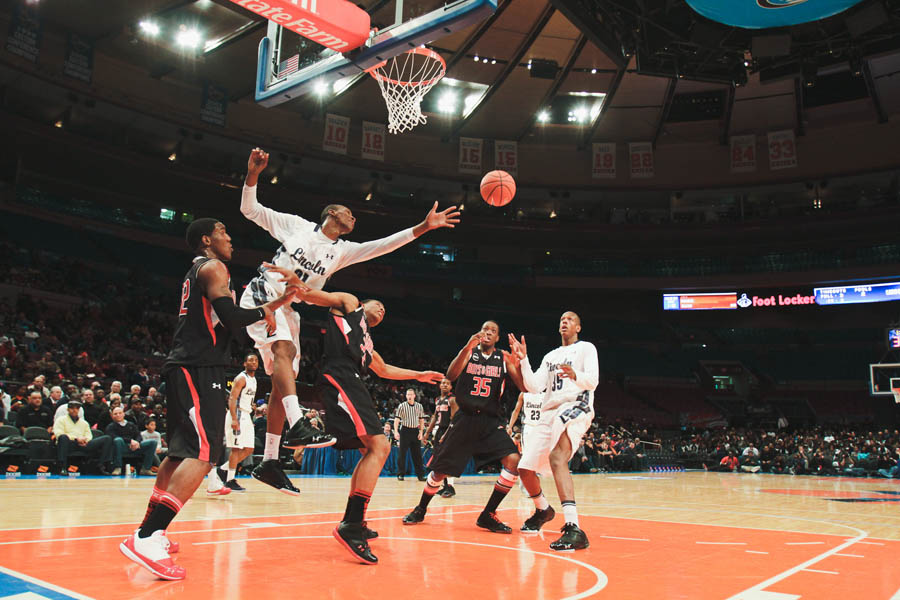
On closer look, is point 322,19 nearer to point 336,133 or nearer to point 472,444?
point 472,444

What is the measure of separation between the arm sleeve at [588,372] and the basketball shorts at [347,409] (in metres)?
1.95

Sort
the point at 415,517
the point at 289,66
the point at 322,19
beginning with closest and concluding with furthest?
1. the point at 415,517
2. the point at 322,19
3. the point at 289,66

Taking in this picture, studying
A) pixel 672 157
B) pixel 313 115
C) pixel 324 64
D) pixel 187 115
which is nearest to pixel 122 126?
pixel 187 115

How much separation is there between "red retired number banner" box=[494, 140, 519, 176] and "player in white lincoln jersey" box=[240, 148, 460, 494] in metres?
25.9

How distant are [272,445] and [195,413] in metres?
1.26

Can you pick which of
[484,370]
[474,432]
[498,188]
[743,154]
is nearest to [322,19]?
[498,188]

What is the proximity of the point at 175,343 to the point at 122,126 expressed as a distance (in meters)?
26.0

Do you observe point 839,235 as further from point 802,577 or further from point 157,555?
point 157,555

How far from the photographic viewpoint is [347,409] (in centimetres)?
506

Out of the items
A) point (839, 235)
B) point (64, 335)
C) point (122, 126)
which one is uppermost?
point (122, 126)

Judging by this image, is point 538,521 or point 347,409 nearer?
point 347,409

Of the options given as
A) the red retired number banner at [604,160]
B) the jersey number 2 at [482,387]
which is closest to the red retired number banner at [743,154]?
the red retired number banner at [604,160]

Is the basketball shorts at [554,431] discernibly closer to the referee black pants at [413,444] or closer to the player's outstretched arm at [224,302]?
the player's outstretched arm at [224,302]

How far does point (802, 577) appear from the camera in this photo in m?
4.36
